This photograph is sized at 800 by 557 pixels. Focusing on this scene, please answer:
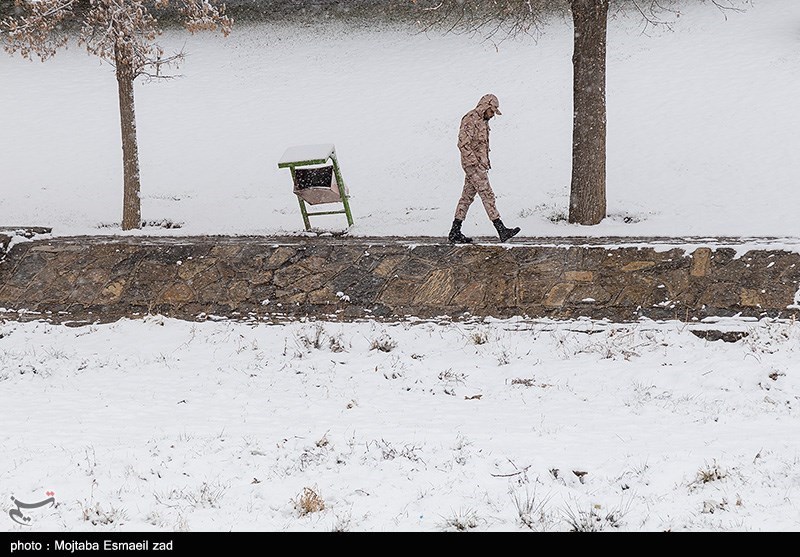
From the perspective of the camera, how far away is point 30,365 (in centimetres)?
902

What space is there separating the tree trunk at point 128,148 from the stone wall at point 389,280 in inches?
60.2

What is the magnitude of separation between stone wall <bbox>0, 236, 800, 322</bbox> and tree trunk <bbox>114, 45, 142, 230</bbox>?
5.01ft

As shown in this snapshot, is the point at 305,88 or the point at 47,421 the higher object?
the point at 305,88

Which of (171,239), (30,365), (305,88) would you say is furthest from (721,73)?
(30,365)

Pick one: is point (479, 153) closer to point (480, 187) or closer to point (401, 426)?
point (480, 187)

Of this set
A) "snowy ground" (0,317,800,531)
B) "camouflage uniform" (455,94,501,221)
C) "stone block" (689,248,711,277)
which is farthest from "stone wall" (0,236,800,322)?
"camouflage uniform" (455,94,501,221)

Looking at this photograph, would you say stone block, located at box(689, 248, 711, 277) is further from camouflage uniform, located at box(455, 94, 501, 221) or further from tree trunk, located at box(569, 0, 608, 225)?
camouflage uniform, located at box(455, 94, 501, 221)

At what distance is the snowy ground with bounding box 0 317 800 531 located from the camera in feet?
17.5

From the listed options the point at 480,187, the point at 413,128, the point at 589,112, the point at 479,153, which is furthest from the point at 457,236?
the point at 413,128

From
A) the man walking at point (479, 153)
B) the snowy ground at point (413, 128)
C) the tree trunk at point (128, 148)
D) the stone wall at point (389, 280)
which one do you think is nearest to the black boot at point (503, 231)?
the man walking at point (479, 153)

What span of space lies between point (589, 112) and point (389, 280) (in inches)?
158

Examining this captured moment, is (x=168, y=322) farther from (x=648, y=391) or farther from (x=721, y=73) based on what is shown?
(x=721, y=73)

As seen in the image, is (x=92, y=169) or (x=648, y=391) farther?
(x=92, y=169)

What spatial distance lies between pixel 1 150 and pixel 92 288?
10083mm
